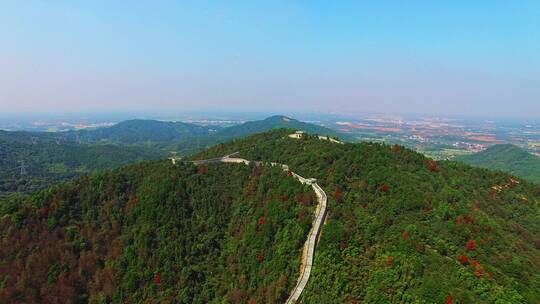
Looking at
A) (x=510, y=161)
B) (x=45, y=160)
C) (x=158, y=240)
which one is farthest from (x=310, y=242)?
(x=45, y=160)

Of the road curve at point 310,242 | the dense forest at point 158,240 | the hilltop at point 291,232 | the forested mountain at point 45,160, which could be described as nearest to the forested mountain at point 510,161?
the hilltop at point 291,232

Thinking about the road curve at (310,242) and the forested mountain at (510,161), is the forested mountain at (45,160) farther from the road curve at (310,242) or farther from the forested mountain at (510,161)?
the forested mountain at (510,161)

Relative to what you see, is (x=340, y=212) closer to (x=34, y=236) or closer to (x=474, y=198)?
(x=474, y=198)

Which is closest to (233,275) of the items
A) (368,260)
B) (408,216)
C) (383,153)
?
(368,260)

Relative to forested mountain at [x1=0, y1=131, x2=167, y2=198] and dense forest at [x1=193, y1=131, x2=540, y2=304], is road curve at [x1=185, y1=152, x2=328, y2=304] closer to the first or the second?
dense forest at [x1=193, y1=131, x2=540, y2=304]

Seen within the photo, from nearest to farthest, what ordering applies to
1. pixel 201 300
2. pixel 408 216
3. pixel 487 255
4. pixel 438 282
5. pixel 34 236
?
pixel 438 282 < pixel 487 255 < pixel 408 216 < pixel 201 300 < pixel 34 236

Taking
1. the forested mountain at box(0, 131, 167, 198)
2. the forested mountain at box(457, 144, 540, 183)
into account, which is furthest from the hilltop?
the forested mountain at box(457, 144, 540, 183)
